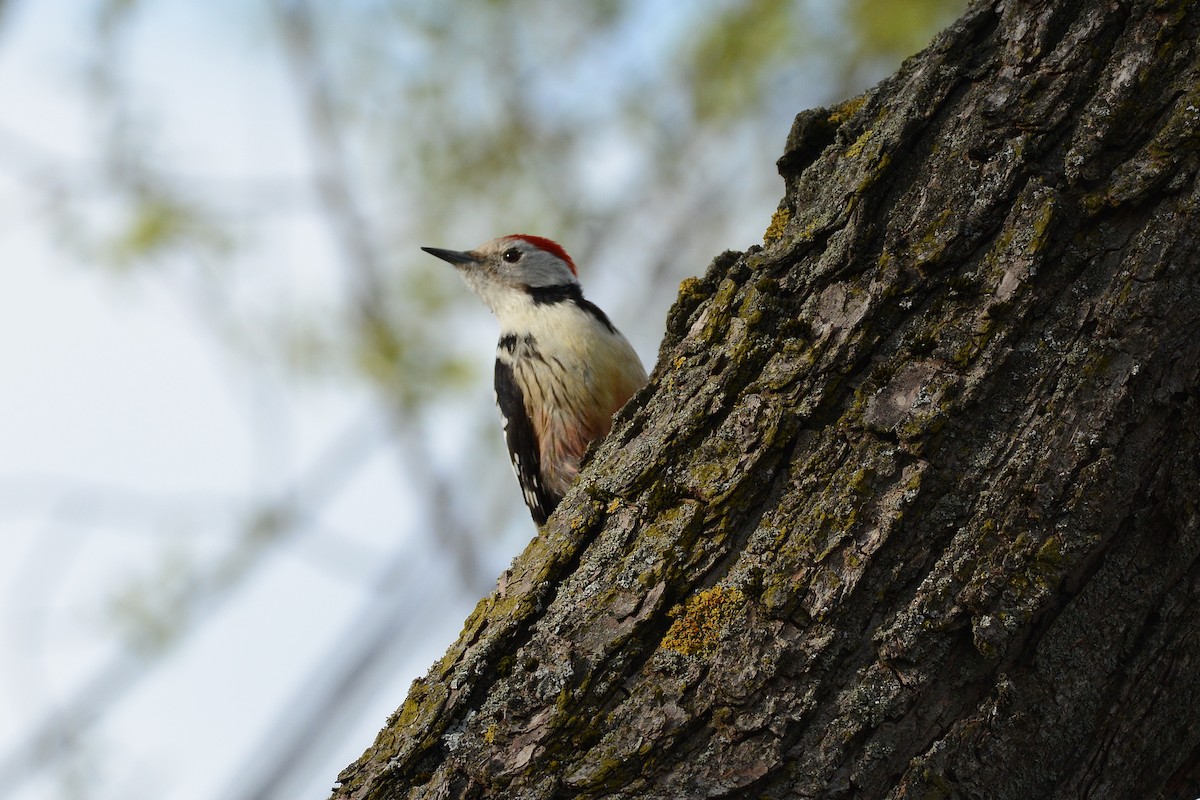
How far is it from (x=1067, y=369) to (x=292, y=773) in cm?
717

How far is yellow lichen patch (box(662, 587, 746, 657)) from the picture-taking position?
189cm

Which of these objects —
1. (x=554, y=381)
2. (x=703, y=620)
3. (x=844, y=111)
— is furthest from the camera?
(x=554, y=381)

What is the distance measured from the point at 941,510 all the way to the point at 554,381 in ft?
8.62

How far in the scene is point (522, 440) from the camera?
4488 millimetres

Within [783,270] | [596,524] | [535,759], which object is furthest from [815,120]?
[535,759]

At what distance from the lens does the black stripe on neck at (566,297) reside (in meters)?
4.64

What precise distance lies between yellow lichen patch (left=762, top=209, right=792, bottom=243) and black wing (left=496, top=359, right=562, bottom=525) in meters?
2.21

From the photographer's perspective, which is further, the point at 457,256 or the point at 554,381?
the point at 457,256

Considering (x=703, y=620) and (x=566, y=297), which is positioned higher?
(x=566, y=297)

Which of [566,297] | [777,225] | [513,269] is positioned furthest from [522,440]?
[777,225]

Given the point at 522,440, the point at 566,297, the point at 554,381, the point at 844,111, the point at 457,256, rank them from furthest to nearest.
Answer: the point at 457,256
the point at 566,297
the point at 522,440
the point at 554,381
the point at 844,111

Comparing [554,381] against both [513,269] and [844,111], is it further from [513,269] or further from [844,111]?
[844,111]

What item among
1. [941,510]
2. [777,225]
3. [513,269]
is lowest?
[941,510]

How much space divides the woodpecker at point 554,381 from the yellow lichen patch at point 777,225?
6.29ft
